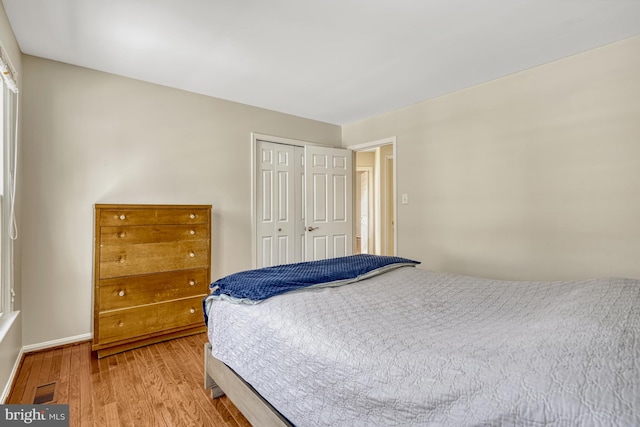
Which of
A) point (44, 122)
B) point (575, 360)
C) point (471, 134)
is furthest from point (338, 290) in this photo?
point (44, 122)

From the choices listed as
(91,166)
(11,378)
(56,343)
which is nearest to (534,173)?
(91,166)

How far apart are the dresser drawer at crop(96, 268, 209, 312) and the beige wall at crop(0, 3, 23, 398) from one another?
1.69ft

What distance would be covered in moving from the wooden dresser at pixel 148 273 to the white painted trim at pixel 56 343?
39 cm

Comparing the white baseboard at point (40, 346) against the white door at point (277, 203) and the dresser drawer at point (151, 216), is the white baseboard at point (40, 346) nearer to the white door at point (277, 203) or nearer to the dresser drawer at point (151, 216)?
the dresser drawer at point (151, 216)

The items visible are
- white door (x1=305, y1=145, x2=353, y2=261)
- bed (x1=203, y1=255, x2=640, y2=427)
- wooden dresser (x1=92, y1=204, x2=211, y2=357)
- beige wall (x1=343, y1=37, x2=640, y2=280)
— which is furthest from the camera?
white door (x1=305, y1=145, x2=353, y2=261)

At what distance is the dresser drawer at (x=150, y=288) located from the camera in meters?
2.48

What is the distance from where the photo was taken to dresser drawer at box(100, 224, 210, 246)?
8.17 feet

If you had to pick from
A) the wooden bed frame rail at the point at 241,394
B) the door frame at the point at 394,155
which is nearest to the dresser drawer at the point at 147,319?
the wooden bed frame rail at the point at 241,394

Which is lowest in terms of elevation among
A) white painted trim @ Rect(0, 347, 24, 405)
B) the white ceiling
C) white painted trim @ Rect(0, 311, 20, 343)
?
white painted trim @ Rect(0, 347, 24, 405)

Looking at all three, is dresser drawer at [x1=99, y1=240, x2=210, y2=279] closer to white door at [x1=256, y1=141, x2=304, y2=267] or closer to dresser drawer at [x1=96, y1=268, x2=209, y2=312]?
dresser drawer at [x1=96, y1=268, x2=209, y2=312]

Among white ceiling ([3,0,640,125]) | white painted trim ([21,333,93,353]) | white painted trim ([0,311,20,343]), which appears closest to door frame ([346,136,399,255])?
white ceiling ([3,0,640,125])

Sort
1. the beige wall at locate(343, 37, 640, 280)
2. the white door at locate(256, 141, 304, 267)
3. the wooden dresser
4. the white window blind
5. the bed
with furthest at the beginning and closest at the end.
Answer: the white door at locate(256, 141, 304, 267) → the wooden dresser → the beige wall at locate(343, 37, 640, 280) → the white window blind → the bed

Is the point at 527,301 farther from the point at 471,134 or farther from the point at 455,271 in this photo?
the point at 471,134

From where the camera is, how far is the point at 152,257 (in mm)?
2680
